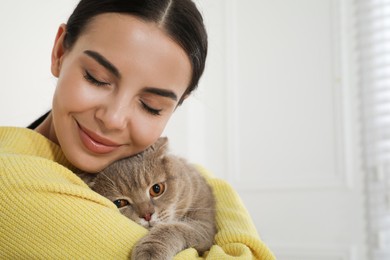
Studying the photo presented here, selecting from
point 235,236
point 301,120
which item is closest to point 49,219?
point 235,236

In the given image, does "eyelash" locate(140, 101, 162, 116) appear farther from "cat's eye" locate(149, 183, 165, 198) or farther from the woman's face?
"cat's eye" locate(149, 183, 165, 198)

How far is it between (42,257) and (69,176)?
0.18 metres

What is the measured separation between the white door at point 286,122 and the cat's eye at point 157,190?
160 centimetres

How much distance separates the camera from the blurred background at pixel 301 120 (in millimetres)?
2473

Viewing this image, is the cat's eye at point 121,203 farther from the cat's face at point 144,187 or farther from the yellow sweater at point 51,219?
the yellow sweater at point 51,219

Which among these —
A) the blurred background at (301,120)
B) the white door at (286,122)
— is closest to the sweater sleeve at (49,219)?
the blurred background at (301,120)

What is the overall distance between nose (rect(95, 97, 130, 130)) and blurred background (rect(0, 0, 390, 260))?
1.25 meters

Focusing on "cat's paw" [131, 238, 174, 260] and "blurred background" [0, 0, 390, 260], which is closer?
"cat's paw" [131, 238, 174, 260]

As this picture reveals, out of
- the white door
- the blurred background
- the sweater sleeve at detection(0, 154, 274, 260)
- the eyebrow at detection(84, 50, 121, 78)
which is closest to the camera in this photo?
the sweater sleeve at detection(0, 154, 274, 260)

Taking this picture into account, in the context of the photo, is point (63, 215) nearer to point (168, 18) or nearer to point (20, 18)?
point (168, 18)

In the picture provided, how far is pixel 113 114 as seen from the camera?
3.16ft

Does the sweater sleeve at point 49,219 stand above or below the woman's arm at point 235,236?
above

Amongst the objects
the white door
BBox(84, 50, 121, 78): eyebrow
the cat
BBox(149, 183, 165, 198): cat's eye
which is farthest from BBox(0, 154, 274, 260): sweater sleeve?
the white door

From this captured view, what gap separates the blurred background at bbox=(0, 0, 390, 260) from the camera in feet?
8.11
